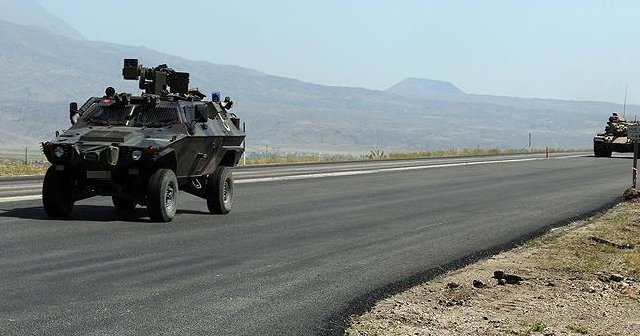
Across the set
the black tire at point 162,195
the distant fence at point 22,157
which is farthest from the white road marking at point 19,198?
the distant fence at point 22,157

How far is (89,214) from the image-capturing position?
17266 mm

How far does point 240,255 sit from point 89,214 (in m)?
5.56

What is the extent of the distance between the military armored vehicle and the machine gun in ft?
0.06

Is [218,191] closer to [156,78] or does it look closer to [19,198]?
[156,78]

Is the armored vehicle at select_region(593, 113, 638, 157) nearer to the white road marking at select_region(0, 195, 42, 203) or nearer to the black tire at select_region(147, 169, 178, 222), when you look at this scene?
the white road marking at select_region(0, 195, 42, 203)

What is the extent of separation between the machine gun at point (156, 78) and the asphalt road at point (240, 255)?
2.34 m

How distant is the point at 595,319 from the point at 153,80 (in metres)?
11.5

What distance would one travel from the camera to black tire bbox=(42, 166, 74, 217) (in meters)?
15.8

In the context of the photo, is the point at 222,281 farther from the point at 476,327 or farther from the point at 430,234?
the point at 430,234

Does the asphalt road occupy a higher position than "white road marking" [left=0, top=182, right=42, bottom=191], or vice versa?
the asphalt road

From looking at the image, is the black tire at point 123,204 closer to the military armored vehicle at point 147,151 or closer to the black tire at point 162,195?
the military armored vehicle at point 147,151

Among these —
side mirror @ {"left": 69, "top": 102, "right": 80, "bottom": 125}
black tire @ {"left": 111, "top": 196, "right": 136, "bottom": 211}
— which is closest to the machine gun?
side mirror @ {"left": 69, "top": 102, "right": 80, "bottom": 125}

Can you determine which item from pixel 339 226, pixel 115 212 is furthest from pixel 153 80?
pixel 339 226

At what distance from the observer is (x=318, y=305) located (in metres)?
9.37
